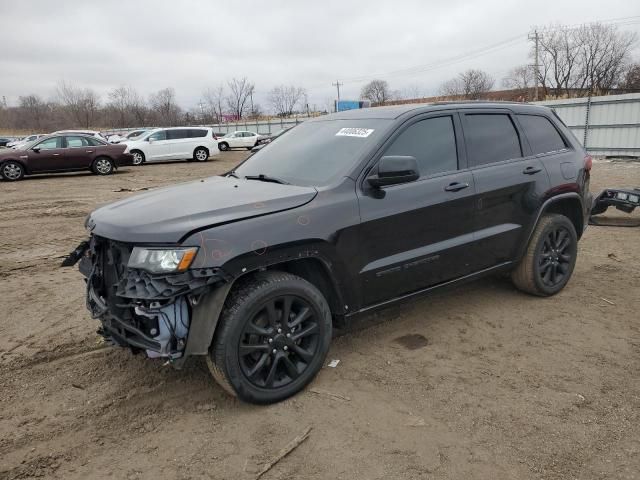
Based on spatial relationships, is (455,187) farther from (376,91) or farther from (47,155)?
(376,91)

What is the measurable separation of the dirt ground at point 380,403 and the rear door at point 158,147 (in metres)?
18.7

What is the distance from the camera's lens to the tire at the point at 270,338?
279 centimetres

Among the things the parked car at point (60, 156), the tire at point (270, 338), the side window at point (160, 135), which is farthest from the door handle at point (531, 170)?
the side window at point (160, 135)

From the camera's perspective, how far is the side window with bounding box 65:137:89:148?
16.9m

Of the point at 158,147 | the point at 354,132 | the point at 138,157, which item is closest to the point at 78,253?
the point at 354,132

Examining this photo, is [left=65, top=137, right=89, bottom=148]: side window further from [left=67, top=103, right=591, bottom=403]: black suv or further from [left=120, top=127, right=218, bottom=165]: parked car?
[left=67, top=103, right=591, bottom=403]: black suv

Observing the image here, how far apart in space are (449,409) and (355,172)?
64.8 inches

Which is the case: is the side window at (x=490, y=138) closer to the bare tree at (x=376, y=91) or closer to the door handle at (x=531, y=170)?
the door handle at (x=531, y=170)

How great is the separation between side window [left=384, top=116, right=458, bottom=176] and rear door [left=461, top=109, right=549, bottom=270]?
194 mm

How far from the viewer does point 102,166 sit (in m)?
17.6

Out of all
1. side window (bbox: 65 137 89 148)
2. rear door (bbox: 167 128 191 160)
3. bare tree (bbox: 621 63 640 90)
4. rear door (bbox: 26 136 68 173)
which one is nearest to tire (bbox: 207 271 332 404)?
rear door (bbox: 26 136 68 173)

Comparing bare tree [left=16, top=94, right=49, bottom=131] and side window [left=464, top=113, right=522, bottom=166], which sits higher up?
bare tree [left=16, top=94, right=49, bottom=131]

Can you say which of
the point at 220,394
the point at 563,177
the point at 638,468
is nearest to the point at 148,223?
the point at 220,394

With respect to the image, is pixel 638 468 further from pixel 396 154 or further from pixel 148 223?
pixel 148 223
